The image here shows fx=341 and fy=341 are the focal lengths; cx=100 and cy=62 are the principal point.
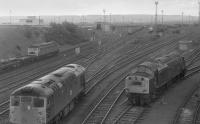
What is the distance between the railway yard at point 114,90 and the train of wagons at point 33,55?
30.1 inches

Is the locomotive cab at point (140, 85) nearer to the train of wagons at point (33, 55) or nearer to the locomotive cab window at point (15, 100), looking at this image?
the locomotive cab window at point (15, 100)

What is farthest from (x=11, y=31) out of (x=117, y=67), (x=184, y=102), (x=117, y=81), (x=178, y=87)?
(x=184, y=102)

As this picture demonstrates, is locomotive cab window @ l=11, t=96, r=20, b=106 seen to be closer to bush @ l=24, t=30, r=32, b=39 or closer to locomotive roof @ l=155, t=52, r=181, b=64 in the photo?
locomotive roof @ l=155, t=52, r=181, b=64

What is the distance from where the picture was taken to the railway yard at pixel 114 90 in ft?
85.3

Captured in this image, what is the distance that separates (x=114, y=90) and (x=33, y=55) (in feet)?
73.7

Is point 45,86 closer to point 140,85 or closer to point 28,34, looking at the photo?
point 140,85

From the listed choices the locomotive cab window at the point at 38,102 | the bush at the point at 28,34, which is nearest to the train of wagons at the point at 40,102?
the locomotive cab window at the point at 38,102

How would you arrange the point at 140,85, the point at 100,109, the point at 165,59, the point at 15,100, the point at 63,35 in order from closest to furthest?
the point at 15,100, the point at 100,109, the point at 140,85, the point at 165,59, the point at 63,35

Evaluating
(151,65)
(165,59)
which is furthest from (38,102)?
(165,59)

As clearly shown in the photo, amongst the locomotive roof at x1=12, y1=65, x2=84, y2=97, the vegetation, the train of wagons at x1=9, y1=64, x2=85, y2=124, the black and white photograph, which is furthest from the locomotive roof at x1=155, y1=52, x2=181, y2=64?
the vegetation

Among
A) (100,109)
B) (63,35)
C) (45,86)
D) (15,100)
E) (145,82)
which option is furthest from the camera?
(63,35)

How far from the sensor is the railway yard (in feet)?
85.3

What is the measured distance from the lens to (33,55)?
53344 mm

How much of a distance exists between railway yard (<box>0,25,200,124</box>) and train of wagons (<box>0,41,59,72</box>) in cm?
77
